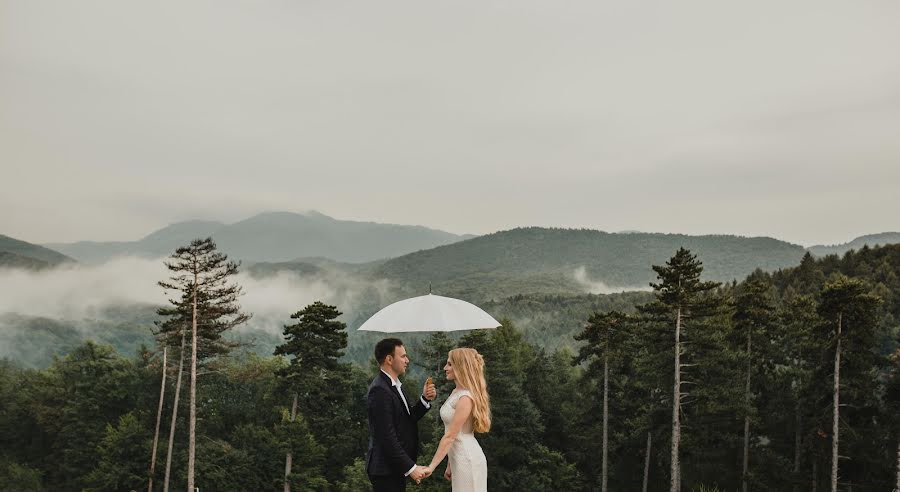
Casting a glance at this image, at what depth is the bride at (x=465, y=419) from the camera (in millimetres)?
5738

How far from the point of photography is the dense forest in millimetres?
22391

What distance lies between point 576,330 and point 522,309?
21178 millimetres

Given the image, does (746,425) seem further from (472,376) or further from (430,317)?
(472,376)

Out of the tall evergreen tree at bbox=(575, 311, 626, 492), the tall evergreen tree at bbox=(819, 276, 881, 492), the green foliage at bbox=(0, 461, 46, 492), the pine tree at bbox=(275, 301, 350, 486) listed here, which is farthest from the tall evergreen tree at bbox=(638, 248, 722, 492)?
the green foliage at bbox=(0, 461, 46, 492)

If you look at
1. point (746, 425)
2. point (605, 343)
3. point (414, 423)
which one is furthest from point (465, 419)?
point (605, 343)

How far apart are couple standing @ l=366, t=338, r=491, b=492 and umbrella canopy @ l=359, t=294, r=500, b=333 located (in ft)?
3.20

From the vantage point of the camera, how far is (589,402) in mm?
36031

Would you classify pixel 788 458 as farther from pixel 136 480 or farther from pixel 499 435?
pixel 136 480

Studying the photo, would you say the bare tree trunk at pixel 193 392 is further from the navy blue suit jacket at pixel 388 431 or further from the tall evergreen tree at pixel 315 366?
the navy blue suit jacket at pixel 388 431

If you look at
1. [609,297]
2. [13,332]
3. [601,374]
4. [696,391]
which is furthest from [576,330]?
[13,332]

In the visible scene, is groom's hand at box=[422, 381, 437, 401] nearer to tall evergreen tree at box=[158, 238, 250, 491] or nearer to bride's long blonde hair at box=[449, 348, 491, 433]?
bride's long blonde hair at box=[449, 348, 491, 433]

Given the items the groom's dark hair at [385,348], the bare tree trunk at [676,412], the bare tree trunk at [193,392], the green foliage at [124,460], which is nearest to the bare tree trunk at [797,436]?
the bare tree trunk at [676,412]

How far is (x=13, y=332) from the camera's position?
172 metres

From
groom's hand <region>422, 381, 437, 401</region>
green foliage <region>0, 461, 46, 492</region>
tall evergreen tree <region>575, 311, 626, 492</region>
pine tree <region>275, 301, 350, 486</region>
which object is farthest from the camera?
green foliage <region>0, 461, 46, 492</region>
